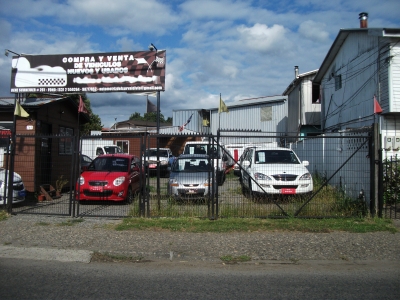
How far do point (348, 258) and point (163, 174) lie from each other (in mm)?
5602

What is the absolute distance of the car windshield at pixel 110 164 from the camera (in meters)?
12.3

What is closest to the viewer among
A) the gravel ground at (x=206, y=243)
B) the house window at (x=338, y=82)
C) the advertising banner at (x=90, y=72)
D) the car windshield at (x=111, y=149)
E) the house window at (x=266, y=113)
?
the gravel ground at (x=206, y=243)

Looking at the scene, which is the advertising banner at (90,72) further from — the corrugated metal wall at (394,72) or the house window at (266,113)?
the house window at (266,113)

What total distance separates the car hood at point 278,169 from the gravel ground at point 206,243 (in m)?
2.13

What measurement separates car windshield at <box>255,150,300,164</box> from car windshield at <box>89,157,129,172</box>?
4413 mm

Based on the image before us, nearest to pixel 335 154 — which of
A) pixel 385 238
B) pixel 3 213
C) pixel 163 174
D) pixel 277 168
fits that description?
pixel 277 168

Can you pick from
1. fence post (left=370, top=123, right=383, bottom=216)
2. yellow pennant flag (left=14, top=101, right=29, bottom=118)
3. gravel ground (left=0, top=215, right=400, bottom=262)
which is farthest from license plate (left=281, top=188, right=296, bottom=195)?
yellow pennant flag (left=14, top=101, right=29, bottom=118)

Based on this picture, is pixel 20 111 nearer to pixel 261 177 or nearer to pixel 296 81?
pixel 261 177

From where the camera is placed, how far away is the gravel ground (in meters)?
6.96

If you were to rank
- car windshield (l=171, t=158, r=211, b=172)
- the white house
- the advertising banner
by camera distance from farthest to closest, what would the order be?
the advertising banner
the white house
car windshield (l=171, t=158, r=211, b=172)

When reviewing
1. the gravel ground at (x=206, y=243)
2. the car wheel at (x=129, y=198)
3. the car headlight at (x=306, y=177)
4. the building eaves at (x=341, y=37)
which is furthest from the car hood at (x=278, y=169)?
the building eaves at (x=341, y=37)

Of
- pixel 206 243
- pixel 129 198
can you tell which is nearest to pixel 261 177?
pixel 206 243

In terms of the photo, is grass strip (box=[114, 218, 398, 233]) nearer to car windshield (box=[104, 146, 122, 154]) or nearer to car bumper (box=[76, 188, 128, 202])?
car bumper (box=[76, 188, 128, 202])

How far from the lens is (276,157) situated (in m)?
12.0
